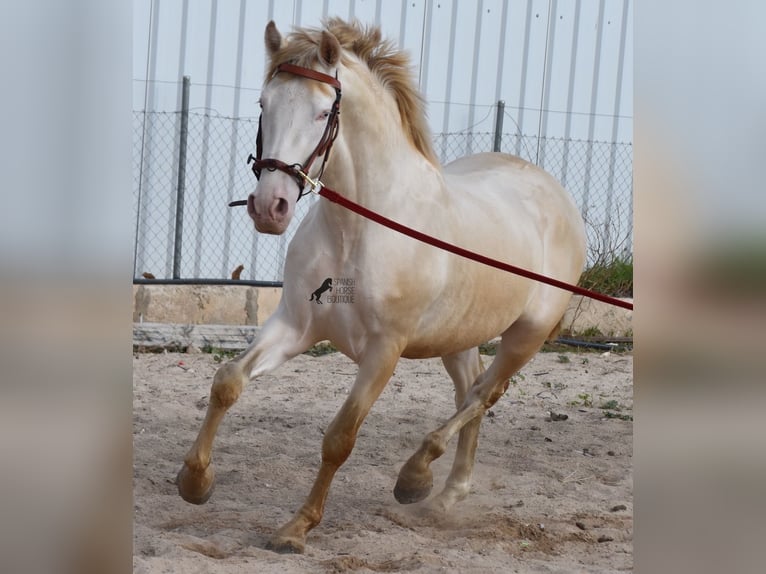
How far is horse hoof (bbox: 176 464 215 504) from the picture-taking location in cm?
347

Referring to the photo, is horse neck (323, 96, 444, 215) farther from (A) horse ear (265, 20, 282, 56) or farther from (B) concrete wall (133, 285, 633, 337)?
(B) concrete wall (133, 285, 633, 337)

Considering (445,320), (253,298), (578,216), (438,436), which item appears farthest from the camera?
(253,298)

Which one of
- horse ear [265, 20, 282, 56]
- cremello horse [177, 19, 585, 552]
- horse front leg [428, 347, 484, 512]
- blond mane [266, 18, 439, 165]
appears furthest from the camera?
horse front leg [428, 347, 484, 512]

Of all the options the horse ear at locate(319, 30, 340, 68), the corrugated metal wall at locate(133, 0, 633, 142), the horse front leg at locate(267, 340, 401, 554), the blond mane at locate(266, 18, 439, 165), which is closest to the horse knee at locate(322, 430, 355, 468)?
the horse front leg at locate(267, 340, 401, 554)

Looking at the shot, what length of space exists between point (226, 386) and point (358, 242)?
686mm

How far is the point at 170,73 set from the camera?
26.8ft

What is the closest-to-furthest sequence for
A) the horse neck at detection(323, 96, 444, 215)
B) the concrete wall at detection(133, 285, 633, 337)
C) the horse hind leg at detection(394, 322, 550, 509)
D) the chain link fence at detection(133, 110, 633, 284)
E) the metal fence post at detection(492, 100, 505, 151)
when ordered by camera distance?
1. the horse neck at detection(323, 96, 444, 215)
2. the horse hind leg at detection(394, 322, 550, 509)
3. the concrete wall at detection(133, 285, 633, 337)
4. the chain link fence at detection(133, 110, 633, 284)
5. the metal fence post at detection(492, 100, 505, 151)

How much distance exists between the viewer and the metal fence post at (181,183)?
795 centimetres

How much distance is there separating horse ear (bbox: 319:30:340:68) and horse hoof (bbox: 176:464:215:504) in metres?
1.49
